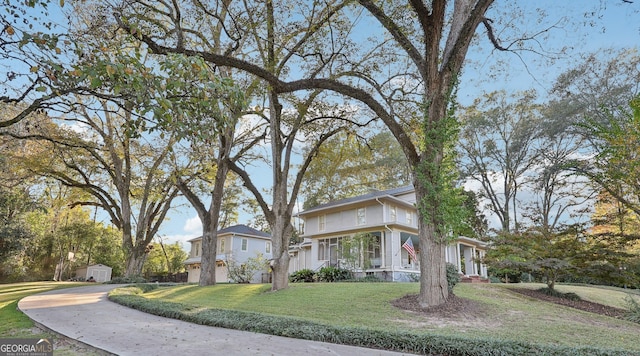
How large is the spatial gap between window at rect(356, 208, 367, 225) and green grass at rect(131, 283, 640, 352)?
9.77 m

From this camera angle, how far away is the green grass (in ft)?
21.2

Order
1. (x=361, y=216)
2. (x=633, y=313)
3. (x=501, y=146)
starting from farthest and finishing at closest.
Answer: (x=501, y=146), (x=361, y=216), (x=633, y=313)

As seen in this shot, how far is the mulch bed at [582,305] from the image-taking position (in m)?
10.7

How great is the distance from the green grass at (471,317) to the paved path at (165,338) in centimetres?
145

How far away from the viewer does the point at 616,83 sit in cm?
2125

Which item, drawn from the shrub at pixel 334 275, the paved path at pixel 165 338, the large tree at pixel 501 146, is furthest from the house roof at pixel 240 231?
the paved path at pixel 165 338

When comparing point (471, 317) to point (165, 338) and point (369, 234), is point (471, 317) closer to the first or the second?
point (165, 338)

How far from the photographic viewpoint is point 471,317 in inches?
324

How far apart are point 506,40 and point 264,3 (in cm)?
766

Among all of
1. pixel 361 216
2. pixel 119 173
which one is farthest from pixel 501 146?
pixel 119 173

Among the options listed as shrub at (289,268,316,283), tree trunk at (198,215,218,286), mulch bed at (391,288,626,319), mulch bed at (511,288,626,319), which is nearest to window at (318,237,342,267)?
shrub at (289,268,316,283)

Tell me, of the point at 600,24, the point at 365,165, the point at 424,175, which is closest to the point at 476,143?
the point at 365,165

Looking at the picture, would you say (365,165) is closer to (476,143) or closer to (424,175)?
(476,143)

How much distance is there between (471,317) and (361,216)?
14057 mm
